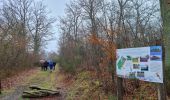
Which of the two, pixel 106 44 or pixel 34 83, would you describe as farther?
pixel 34 83

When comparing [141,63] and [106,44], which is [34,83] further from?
[141,63]

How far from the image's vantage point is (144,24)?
22.4m

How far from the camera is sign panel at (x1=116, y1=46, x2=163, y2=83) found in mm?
7562

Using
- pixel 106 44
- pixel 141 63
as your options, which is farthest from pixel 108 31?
pixel 141 63

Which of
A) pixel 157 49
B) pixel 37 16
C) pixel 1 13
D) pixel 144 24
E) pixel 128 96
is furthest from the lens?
pixel 37 16

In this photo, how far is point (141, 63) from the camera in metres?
8.53

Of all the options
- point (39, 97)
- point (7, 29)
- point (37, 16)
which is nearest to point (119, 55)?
point (39, 97)

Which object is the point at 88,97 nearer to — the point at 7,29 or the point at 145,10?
the point at 145,10

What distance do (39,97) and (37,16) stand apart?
4314 cm

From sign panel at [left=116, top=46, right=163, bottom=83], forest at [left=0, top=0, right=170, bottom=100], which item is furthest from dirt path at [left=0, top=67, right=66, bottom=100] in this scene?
sign panel at [left=116, top=46, right=163, bottom=83]

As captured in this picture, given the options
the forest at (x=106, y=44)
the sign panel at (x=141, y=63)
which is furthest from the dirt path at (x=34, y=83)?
Result: the sign panel at (x=141, y=63)

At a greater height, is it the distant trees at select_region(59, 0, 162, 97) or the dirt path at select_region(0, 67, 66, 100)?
the distant trees at select_region(59, 0, 162, 97)

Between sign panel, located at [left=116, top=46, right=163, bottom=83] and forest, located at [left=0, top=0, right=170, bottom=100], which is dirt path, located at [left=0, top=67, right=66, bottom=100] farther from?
sign panel, located at [left=116, top=46, right=163, bottom=83]

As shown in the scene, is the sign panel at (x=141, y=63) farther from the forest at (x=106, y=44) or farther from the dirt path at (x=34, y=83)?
the dirt path at (x=34, y=83)
